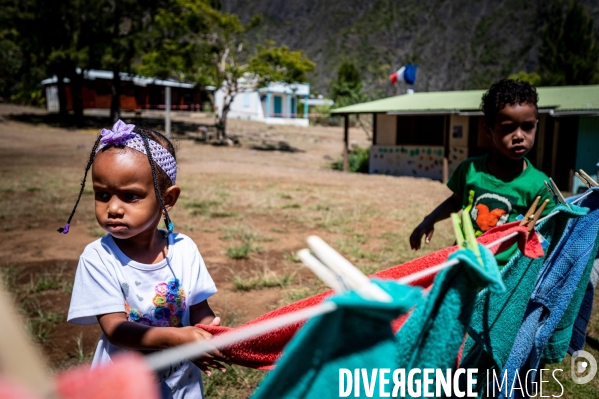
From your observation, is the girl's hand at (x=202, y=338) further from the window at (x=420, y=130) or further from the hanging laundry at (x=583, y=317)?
the window at (x=420, y=130)

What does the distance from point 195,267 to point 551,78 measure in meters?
33.6

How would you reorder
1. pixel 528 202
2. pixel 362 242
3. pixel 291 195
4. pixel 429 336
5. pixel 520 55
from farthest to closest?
pixel 520 55 < pixel 291 195 < pixel 362 242 < pixel 528 202 < pixel 429 336

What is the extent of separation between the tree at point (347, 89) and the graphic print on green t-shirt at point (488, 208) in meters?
36.8

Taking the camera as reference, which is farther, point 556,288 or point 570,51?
point 570,51

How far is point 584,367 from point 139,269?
2845 mm

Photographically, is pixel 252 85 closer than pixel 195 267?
No

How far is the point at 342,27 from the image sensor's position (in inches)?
4053

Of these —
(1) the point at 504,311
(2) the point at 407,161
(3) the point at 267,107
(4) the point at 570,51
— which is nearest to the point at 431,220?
(1) the point at 504,311

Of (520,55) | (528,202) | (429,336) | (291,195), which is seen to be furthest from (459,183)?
(520,55)

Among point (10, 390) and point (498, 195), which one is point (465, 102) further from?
point (10, 390)

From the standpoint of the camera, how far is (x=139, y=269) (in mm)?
1587

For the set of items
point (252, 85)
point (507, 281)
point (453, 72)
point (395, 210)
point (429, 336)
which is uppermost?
point (453, 72)

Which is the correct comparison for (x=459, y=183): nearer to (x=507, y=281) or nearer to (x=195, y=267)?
(x=507, y=281)

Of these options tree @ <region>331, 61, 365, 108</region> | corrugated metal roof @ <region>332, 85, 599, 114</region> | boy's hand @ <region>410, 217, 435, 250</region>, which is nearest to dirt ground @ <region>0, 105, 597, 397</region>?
boy's hand @ <region>410, 217, 435, 250</region>
